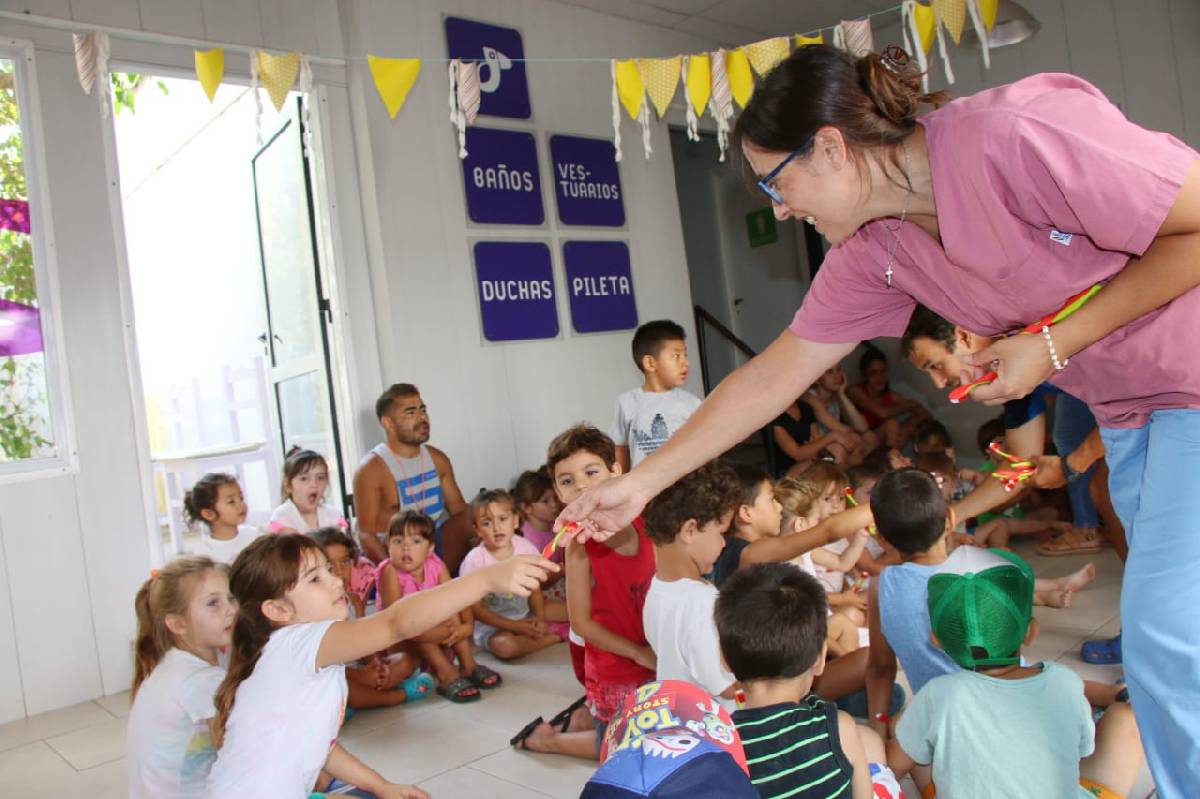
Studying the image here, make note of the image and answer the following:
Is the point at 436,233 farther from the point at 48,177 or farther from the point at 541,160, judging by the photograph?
the point at 48,177

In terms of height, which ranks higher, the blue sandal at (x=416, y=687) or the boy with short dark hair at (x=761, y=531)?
the boy with short dark hair at (x=761, y=531)

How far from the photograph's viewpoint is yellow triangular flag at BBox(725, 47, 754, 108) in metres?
4.11

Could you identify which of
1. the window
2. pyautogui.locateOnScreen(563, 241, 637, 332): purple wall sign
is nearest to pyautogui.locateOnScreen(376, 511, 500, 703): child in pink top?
the window

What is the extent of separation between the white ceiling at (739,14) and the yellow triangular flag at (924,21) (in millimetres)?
1674

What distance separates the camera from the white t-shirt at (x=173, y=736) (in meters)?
1.94

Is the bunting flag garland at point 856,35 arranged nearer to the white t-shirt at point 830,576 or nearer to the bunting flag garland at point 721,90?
the bunting flag garland at point 721,90

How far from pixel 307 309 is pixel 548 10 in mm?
2208

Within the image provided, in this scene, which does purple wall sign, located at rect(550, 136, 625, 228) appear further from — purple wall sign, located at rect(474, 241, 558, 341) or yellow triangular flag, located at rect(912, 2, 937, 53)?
yellow triangular flag, located at rect(912, 2, 937, 53)

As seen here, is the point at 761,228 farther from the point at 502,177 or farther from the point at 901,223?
the point at 901,223

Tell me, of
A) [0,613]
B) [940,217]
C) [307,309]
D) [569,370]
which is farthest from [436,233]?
[940,217]

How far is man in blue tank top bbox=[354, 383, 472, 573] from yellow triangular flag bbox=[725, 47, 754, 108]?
1.98 m

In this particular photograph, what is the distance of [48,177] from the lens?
11.9 feet

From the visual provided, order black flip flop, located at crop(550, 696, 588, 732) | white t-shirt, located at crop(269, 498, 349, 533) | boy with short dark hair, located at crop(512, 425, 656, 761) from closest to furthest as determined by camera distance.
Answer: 1. boy with short dark hair, located at crop(512, 425, 656, 761)
2. black flip flop, located at crop(550, 696, 588, 732)
3. white t-shirt, located at crop(269, 498, 349, 533)

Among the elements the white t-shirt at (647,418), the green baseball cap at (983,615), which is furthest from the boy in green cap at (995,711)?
the white t-shirt at (647,418)
